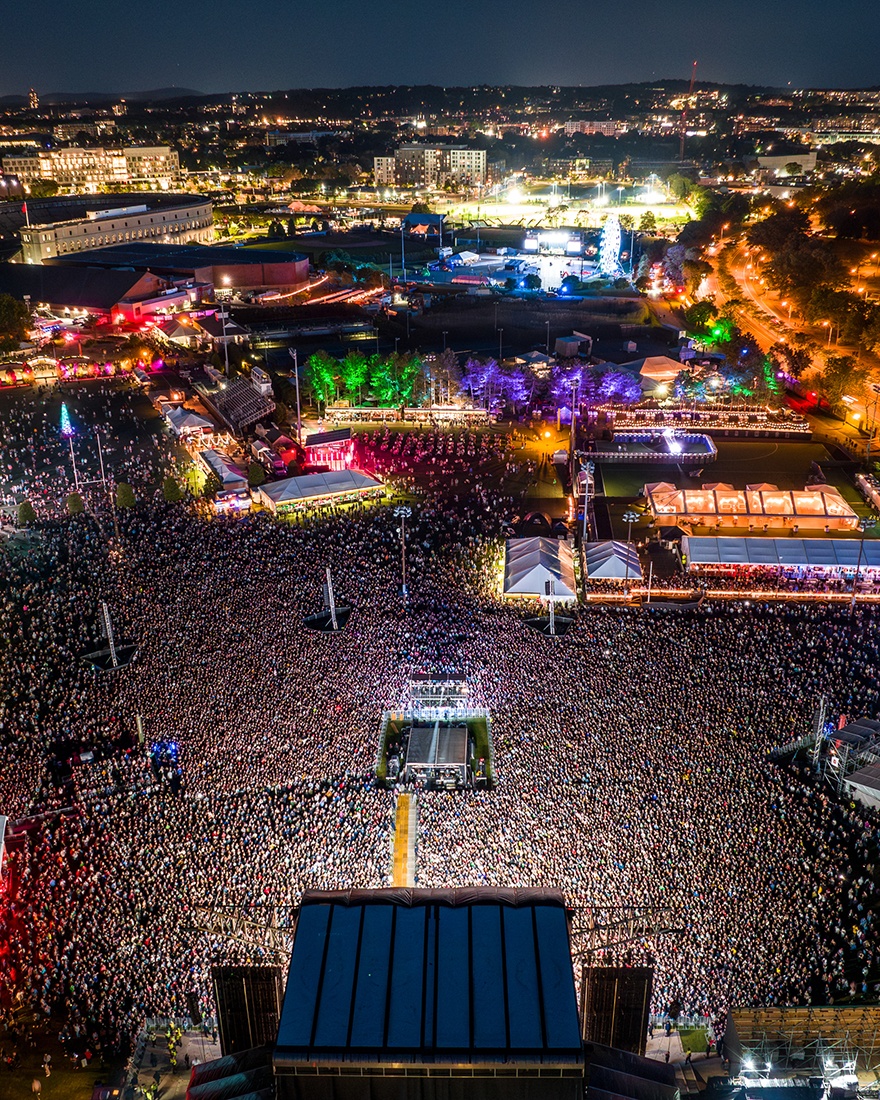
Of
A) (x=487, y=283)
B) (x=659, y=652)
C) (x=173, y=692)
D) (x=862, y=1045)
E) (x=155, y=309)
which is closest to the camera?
(x=862, y=1045)

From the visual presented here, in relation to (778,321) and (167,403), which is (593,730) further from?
(778,321)

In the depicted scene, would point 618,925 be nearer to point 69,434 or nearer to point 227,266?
point 69,434

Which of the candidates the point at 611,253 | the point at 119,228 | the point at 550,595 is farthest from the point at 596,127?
the point at 550,595

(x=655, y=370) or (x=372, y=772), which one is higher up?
(x=655, y=370)

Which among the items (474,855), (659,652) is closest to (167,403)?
(659,652)

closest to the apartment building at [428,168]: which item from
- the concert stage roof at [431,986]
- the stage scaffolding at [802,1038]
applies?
the stage scaffolding at [802,1038]

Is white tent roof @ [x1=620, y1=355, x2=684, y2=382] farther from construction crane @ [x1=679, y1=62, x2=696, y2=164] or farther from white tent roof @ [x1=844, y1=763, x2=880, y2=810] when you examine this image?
construction crane @ [x1=679, y1=62, x2=696, y2=164]

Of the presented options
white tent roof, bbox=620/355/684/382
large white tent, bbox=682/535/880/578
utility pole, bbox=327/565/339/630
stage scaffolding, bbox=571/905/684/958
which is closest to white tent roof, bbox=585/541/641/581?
large white tent, bbox=682/535/880/578

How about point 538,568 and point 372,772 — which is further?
point 538,568
